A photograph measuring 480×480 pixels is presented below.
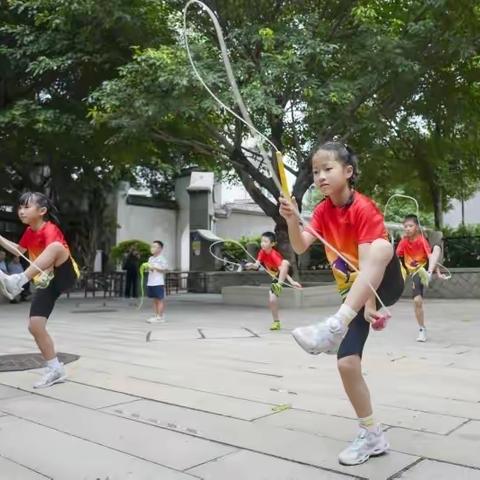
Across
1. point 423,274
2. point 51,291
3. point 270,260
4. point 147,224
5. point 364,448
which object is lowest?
point 364,448

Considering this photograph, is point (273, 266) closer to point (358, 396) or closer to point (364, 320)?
point (364, 320)

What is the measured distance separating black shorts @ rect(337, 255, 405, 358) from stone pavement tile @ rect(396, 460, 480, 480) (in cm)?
69

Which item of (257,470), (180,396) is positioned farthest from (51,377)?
(257,470)

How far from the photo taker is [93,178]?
21.0 meters

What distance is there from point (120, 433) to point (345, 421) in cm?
160

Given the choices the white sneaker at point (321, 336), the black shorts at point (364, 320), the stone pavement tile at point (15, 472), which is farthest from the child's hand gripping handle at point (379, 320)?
the stone pavement tile at point (15, 472)

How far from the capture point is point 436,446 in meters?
3.87

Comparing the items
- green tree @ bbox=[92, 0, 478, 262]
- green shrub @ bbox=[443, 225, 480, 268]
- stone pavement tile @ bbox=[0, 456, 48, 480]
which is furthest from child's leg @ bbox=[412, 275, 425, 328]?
green shrub @ bbox=[443, 225, 480, 268]

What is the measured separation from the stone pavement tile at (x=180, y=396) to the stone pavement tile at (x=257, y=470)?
0.90 metres

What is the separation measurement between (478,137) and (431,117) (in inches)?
92.2

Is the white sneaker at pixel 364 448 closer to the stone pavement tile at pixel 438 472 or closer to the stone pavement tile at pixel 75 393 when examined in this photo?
the stone pavement tile at pixel 438 472

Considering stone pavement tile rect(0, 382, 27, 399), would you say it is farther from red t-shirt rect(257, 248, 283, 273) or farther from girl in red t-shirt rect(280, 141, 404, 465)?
red t-shirt rect(257, 248, 283, 273)

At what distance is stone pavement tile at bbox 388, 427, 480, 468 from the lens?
364 cm

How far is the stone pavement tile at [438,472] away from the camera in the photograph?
3342 millimetres
